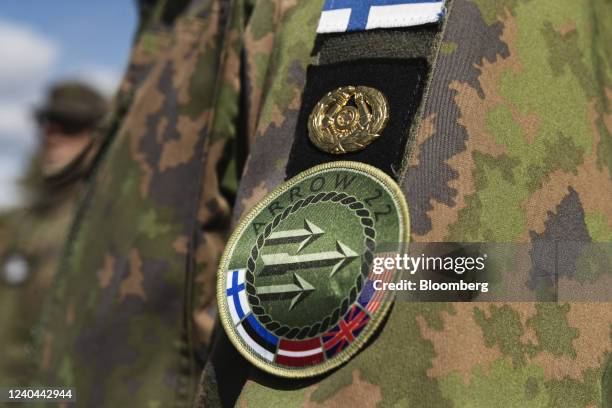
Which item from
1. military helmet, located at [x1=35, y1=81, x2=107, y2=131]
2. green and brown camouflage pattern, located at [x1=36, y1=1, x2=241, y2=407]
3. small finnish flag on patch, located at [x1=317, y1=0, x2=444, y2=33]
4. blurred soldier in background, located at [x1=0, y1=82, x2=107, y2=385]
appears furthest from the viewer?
military helmet, located at [x1=35, y1=81, x2=107, y2=131]

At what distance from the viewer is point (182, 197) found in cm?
112

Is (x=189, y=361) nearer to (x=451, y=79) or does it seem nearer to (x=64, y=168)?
(x=451, y=79)

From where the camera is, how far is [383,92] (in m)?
0.71

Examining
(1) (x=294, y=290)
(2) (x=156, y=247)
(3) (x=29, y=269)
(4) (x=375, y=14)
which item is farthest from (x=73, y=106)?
(1) (x=294, y=290)

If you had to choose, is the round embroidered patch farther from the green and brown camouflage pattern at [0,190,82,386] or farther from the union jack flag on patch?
the green and brown camouflage pattern at [0,190,82,386]

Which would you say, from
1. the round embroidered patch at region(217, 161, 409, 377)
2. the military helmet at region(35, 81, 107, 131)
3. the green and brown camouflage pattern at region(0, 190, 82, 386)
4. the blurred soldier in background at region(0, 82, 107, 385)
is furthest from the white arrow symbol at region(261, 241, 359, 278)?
the military helmet at region(35, 81, 107, 131)

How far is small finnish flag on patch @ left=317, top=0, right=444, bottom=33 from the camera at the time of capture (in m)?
0.73

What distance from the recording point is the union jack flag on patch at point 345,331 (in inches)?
24.9

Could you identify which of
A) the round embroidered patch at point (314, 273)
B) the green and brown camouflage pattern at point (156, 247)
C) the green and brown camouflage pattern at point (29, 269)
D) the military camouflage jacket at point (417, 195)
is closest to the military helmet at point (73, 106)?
the green and brown camouflage pattern at point (29, 269)

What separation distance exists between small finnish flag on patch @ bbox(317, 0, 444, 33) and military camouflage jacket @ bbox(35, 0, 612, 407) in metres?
0.02

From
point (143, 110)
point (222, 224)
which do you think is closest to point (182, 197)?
point (222, 224)

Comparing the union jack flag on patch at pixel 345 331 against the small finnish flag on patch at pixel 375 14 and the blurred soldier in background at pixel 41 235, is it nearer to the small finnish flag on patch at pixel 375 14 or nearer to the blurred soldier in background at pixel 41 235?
the small finnish flag on patch at pixel 375 14

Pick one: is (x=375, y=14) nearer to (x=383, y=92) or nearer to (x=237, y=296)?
(x=383, y=92)

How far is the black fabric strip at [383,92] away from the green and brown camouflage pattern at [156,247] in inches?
10.6
